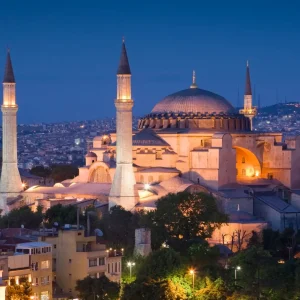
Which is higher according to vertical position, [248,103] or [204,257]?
[248,103]

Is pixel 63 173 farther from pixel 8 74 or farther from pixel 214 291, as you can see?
pixel 214 291

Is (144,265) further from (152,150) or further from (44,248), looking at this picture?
(152,150)

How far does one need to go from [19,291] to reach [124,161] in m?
28.7

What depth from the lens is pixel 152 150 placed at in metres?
89.2

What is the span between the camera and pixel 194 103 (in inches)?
3620

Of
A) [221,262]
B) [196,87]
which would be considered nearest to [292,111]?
[196,87]

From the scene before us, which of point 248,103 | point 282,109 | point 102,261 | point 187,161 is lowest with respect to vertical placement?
point 102,261

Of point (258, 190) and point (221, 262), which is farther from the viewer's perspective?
point (258, 190)

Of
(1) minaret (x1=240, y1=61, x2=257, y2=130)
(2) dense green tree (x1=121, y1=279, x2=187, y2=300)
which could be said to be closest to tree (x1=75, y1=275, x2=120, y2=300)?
(2) dense green tree (x1=121, y1=279, x2=187, y2=300)

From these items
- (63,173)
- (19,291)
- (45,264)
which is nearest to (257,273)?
(45,264)

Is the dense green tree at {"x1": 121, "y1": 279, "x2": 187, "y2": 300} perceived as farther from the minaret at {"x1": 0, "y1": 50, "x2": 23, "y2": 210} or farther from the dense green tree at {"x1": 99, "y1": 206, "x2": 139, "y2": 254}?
the minaret at {"x1": 0, "y1": 50, "x2": 23, "y2": 210}

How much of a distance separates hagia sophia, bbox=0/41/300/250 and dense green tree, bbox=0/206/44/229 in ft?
16.8

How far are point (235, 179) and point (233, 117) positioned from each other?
551 centimetres

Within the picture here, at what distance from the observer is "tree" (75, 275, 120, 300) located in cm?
5825
